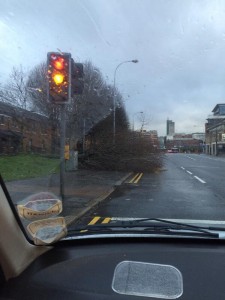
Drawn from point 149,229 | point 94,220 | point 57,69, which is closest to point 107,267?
point 149,229

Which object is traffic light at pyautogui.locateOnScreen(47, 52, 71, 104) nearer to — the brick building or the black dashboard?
the brick building

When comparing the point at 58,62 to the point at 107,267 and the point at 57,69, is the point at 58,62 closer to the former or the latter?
the point at 57,69

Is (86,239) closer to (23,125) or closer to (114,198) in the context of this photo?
(23,125)

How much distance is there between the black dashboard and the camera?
89.7 inches

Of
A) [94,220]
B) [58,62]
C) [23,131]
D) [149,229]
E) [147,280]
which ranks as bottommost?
[94,220]

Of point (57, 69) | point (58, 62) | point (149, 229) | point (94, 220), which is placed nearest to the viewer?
point (149, 229)

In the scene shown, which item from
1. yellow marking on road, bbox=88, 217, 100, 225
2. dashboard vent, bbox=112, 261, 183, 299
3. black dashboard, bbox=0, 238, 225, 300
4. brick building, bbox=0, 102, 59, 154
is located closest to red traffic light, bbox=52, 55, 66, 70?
brick building, bbox=0, 102, 59, 154

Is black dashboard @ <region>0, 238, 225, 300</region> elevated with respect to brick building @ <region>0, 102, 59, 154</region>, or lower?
lower

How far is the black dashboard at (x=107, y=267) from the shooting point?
2279 millimetres

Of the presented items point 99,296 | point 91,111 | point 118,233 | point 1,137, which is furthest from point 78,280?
point 91,111

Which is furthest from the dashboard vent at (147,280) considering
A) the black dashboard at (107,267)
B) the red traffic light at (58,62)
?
the red traffic light at (58,62)

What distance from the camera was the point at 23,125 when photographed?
3004 millimetres

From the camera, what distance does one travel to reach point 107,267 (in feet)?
8.04

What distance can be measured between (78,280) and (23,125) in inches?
44.2
